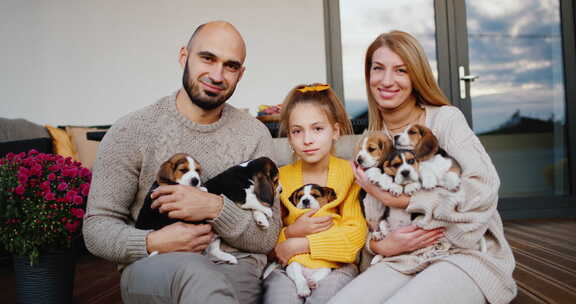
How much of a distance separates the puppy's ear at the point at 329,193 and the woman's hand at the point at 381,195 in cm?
21

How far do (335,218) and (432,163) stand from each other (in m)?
0.51

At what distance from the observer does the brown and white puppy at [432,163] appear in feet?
4.57

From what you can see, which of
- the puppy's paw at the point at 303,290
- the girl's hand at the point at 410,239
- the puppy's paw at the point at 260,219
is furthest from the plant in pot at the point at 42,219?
the girl's hand at the point at 410,239

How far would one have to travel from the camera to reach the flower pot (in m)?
1.97

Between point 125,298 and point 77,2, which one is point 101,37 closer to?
point 77,2

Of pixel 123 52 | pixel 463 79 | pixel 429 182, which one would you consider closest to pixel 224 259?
pixel 429 182

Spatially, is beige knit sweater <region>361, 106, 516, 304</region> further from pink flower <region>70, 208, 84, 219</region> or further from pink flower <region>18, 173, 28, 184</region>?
pink flower <region>18, 173, 28, 184</region>

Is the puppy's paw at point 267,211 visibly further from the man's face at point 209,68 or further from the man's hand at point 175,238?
the man's face at point 209,68

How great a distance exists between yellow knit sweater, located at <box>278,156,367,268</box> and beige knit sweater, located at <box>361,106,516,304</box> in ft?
0.57

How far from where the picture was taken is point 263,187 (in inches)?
57.8

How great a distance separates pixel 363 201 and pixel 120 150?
0.98 meters

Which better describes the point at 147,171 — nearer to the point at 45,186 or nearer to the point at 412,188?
the point at 45,186

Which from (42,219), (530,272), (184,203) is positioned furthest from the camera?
(530,272)

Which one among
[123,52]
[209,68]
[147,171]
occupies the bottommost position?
[147,171]
